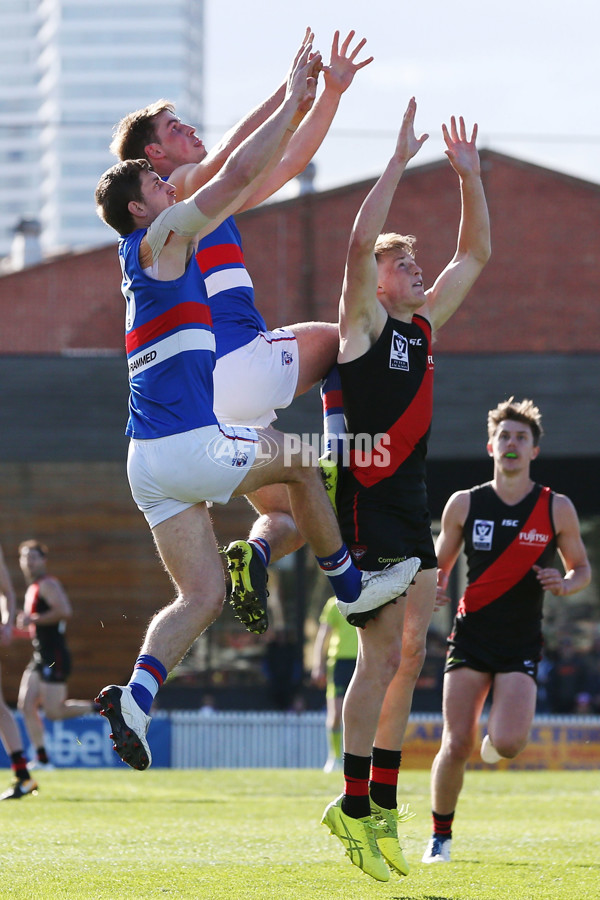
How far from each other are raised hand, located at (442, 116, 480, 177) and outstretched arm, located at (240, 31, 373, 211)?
2.10ft

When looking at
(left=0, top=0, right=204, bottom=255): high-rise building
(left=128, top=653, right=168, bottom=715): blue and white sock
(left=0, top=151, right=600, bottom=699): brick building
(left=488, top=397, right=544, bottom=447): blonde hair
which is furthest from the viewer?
(left=0, top=0, right=204, bottom=255): high-rise building

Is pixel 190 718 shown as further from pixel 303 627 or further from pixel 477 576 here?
pixel 477 576

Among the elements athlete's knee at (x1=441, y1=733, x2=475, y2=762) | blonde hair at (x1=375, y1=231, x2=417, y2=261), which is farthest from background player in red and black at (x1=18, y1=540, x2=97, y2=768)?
blonde hair at (x1=375, y1=231, x2=417, y2=261)

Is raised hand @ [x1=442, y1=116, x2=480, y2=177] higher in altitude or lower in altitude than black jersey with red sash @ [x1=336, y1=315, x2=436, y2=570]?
higher

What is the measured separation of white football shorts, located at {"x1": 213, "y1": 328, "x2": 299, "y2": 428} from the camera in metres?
6.34

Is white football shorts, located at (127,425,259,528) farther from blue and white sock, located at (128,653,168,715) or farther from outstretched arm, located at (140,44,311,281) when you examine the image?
outstretched arm, located at (140,44,311,281)

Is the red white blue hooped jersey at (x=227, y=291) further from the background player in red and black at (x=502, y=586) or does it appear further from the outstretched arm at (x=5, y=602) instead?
the outstretched arm at (x=5, y=602)

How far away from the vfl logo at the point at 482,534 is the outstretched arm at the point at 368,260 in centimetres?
223

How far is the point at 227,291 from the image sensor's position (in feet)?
21.3

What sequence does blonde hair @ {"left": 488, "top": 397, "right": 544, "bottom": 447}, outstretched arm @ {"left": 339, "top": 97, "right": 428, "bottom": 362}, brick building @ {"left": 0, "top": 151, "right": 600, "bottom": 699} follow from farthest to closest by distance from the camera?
brick building @ {"left": 0, "top": 151, "right": 600, "bottom": 699} → blonde hair @ {"left": 488, "top": 397, "right": 544, "bottom": 447} → outstretched arm @ {"left": 339, "top": 97, "right": 428, "bottom": 362}

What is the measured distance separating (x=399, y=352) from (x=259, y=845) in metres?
3.19

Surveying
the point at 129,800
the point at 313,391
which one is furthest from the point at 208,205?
the point at 313,391

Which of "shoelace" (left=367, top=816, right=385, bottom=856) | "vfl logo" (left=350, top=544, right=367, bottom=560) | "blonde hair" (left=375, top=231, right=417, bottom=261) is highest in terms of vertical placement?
"blonde hair" (left=375, top=231, right=417, bottom=261)

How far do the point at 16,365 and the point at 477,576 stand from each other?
14.1 meters
